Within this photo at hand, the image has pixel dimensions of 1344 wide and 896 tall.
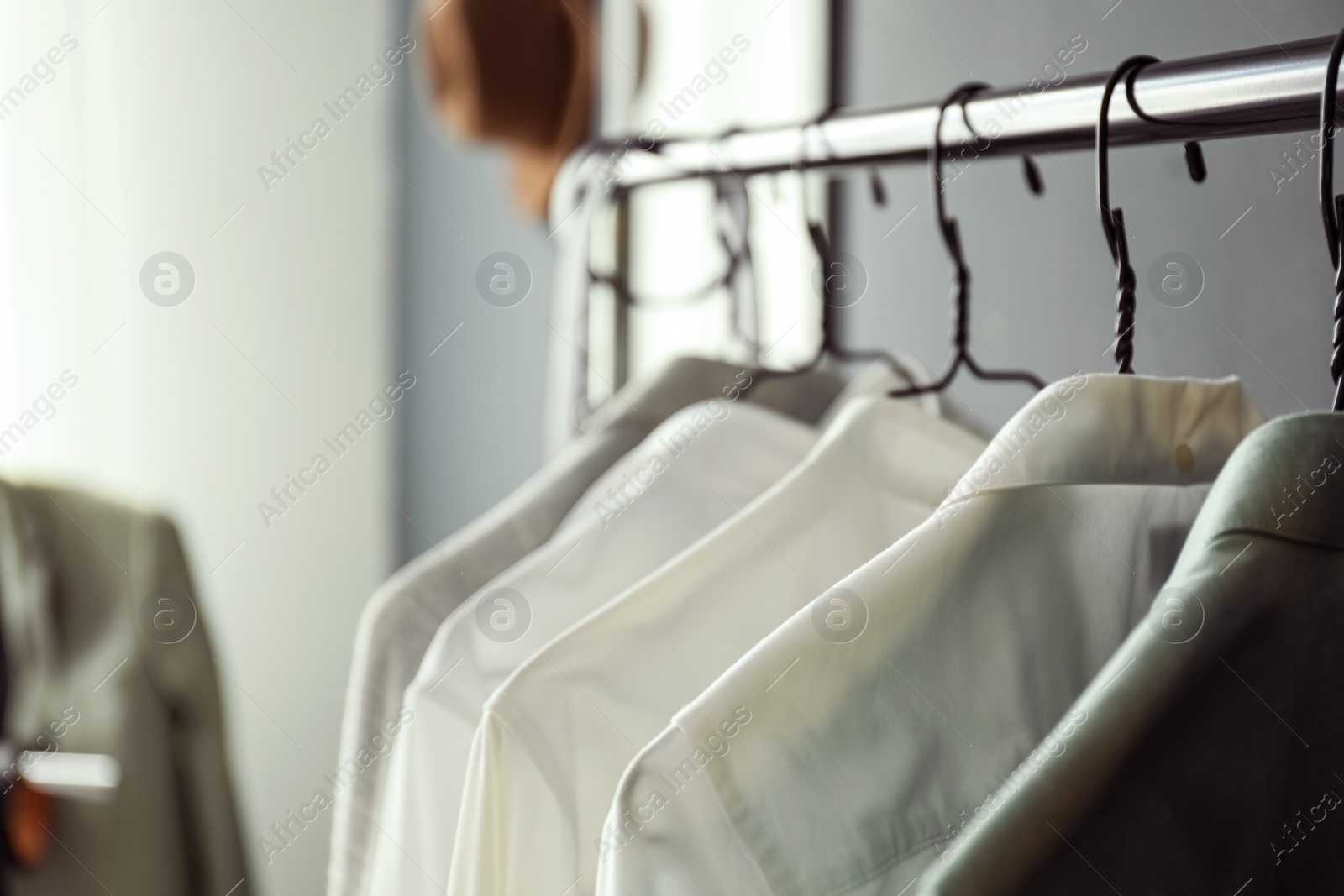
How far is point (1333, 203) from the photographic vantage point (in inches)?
13.7

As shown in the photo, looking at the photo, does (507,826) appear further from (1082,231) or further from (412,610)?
(1082,231)

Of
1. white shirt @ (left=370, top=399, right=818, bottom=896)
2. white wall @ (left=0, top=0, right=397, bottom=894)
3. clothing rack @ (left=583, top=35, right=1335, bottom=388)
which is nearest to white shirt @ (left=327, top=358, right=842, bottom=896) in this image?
white shirt @ (left=370, top=399, right=818, bottom=896)

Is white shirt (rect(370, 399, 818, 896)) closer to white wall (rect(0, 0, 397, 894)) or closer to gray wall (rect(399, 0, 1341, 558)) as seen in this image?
gray wall (rect(399, 0, 1341, 558))

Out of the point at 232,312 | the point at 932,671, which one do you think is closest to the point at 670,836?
the point at 932,671

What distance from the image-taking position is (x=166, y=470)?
4.63 ft

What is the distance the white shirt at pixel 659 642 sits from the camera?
43cm

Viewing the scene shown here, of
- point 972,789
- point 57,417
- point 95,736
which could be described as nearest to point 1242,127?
point 972,789

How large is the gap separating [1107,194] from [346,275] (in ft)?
4.65

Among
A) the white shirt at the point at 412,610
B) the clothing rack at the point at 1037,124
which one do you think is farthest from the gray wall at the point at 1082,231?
the white shirt at the point at 412,610

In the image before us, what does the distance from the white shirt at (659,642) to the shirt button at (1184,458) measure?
0.40 ft

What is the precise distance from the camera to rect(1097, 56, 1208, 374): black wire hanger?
1.34 ft

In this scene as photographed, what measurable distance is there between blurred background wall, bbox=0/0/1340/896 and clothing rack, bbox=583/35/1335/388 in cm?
27

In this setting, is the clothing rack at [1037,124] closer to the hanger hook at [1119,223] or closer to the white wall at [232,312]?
the hanger hook at [1119,223]

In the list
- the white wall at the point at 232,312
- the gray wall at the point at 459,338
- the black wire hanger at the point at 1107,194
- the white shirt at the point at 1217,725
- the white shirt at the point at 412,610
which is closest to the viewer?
the white shirt at the point at 1217,725
